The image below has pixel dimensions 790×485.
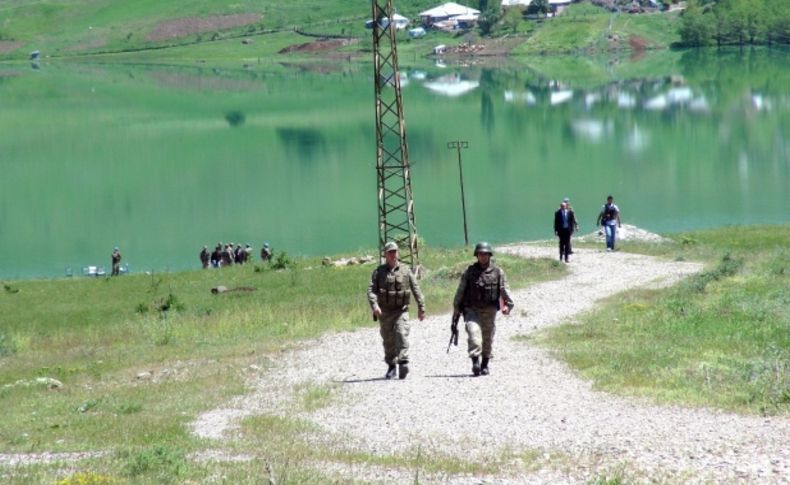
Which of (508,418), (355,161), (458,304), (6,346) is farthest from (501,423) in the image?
(355,161)

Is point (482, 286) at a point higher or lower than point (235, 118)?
lower

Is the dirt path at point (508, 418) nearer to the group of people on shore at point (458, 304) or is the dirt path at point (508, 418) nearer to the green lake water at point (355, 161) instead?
the group of people on shore at point (458, 304)

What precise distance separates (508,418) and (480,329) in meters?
3.03

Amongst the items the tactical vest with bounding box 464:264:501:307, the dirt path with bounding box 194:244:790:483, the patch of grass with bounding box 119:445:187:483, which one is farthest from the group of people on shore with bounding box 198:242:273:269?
the patch of grass with bounding box 119:445:187:483

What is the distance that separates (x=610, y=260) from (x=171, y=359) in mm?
14672

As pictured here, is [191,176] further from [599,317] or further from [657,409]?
[657,409]

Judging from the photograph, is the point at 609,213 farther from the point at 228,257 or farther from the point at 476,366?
the point at 476,366

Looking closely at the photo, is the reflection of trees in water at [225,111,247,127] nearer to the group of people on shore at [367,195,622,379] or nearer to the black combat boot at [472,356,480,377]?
the group of people on shore at [367,195,622,379]

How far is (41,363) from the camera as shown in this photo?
2569 centimetres

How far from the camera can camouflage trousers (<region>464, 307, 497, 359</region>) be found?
59.3 ft

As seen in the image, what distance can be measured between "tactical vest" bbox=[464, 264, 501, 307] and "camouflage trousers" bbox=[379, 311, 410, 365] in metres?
0.98

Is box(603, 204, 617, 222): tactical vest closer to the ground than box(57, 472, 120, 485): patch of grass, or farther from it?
closer to the ground

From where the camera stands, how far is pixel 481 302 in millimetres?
18062

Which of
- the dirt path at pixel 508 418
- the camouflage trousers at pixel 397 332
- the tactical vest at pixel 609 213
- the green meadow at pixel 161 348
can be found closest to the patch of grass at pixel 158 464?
the green meadow at pixel 161 348
